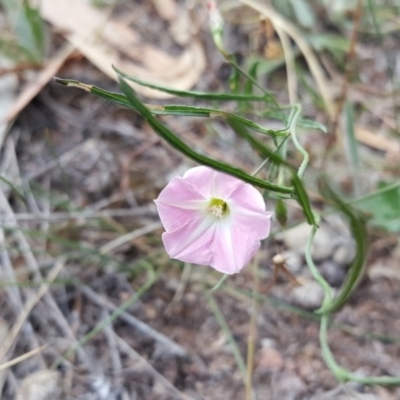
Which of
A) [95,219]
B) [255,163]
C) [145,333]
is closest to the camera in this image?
[145,333]

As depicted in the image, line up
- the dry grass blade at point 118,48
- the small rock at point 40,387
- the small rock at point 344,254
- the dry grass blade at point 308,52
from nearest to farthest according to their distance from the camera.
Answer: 1. the small rock at point 40,387
2. the small rock at point 344,254
3. the dry grass blade at point 308,52
4. the dry grass blade at point 118,48

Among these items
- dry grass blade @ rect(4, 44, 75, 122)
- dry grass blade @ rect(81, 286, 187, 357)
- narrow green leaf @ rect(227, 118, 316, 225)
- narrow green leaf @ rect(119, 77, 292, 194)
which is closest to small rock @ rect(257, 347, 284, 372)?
dry grass blade @ rect(81, 286, 187, 357)

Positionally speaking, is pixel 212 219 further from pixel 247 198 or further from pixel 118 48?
pixel 118 48

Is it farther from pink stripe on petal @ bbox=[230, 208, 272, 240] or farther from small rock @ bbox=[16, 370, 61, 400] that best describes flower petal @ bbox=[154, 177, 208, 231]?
small rock @ bbox=[16, 370, 61, 400]

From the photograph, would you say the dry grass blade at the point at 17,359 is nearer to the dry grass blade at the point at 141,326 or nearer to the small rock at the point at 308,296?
the dry grass blade at the point at 141,326

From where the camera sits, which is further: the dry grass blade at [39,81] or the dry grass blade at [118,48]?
the dry grass blade at [118,48]

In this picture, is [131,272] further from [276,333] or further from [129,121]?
[129,121]

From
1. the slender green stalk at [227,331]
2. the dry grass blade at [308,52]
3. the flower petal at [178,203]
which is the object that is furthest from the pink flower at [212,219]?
the dry grass blade at [308,52]

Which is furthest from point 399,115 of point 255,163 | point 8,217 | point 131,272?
point 8,217
